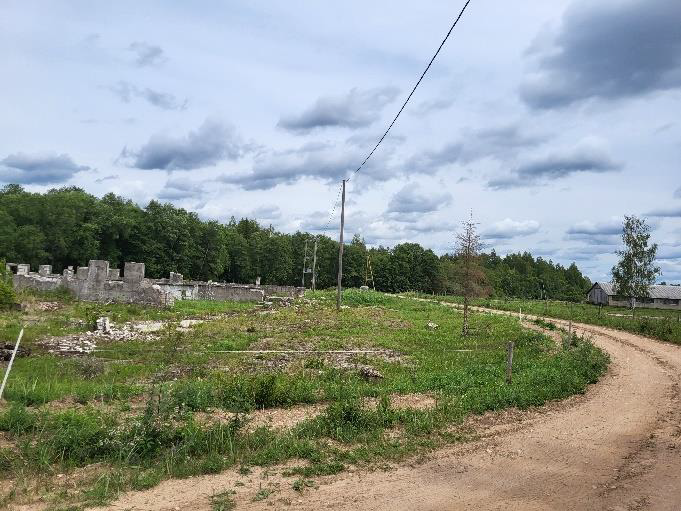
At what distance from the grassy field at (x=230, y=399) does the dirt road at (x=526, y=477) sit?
413 mm

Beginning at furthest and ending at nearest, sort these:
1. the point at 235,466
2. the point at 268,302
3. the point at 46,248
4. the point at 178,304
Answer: the point at 46,248 < the point at 268,302 < the point at 178,304 < the point at 235,466

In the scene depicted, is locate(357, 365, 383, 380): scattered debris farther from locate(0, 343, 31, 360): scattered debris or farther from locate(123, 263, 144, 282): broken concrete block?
locate(123, 263, 144, 282): broken concrete block

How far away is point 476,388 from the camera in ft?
40.2

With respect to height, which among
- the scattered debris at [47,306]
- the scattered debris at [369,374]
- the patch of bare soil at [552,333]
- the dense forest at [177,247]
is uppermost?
the dense forest at [177,247]

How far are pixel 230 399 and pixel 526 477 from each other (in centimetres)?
536

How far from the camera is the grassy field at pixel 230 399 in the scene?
25.3 feet

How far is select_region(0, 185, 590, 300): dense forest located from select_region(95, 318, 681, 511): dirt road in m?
41.3

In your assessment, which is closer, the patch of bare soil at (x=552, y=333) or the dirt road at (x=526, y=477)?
the dirt road at (x=526, y=477)

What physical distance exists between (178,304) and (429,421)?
31136mm

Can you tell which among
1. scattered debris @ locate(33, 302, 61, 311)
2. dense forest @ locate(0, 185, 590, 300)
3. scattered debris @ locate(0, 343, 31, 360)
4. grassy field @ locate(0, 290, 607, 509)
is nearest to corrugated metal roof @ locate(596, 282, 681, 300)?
dense forest @ locate(0, 185, 590, 300)

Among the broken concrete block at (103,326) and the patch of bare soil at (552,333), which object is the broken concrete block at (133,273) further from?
the patch of bare soil at (552,333)

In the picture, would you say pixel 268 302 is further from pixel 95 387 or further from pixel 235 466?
pixel 235 466

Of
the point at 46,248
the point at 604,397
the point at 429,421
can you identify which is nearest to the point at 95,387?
the point at 429,421

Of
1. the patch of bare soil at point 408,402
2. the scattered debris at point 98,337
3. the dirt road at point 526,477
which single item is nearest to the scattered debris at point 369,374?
the patch of bare soil at point 408,402
